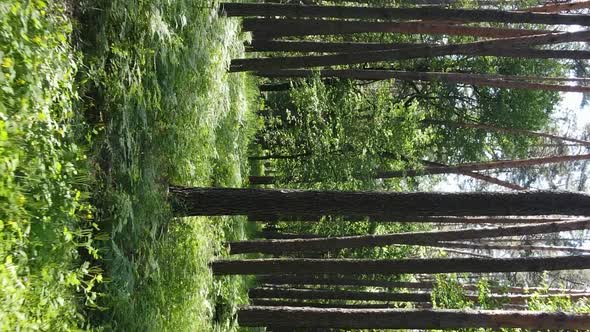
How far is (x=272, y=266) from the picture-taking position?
806cm

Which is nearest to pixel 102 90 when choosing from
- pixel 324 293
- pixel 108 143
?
pixel 108 143

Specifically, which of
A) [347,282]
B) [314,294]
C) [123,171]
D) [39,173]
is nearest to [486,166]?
[347,282]

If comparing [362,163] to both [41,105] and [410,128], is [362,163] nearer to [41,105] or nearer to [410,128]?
[410,128]

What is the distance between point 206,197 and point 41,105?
7.64 feet

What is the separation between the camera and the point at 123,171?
5949mm

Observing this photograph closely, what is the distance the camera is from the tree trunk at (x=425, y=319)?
5793 millimetres

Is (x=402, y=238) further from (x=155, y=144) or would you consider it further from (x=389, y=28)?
(x=155, y=144)

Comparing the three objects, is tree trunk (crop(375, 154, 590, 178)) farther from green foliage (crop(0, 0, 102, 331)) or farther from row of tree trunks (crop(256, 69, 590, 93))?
green foliage (crop(0, 0, 102, 331))

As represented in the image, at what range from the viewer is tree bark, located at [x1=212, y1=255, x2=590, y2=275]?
21.6 ft

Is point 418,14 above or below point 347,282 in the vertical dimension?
above

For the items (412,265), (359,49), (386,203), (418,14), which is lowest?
(412,265)

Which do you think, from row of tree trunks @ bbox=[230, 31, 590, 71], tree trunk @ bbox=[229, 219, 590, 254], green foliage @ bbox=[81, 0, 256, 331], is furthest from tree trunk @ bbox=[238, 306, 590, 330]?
row of tree trunks @ bbox=[230, 31, 590, 71]

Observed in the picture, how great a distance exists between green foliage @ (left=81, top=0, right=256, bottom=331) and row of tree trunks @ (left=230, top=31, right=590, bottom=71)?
1.05 meters

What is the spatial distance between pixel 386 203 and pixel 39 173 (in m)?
3.23
